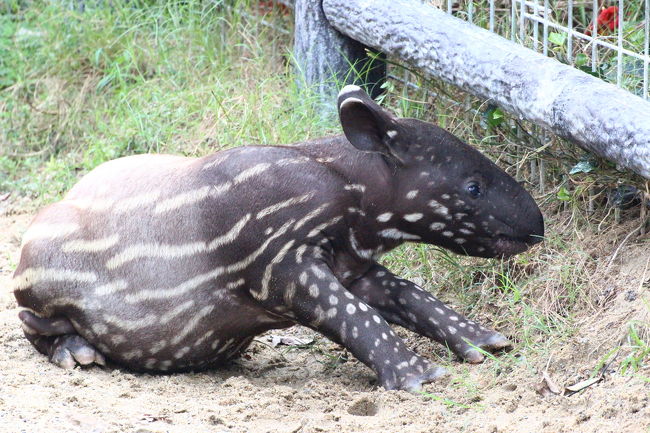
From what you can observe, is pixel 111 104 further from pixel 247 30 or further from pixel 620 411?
pixel 620 411

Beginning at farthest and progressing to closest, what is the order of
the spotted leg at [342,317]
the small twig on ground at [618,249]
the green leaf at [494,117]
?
the green leaf at [494,117], the small twig on ground at [618,249], the spotted leg at [342,317]

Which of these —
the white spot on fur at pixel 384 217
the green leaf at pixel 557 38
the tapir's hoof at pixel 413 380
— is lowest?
the tapir's hoof at pixel 413 380

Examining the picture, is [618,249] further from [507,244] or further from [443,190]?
[443,190]

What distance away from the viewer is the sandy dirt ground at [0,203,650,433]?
13.4ft

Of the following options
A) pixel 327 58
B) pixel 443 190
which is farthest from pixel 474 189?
pixel 327 58

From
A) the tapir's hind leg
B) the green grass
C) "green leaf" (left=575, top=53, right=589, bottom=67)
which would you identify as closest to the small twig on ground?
"green leaf" (left=575, top=53, right=589, bottom=67)

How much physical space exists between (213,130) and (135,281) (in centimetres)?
239

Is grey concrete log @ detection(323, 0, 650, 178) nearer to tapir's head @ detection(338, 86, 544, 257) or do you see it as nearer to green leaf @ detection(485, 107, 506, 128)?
green leaf @ detection(485, 107, 506, 128)

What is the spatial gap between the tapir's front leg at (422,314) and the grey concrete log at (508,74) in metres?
0.95

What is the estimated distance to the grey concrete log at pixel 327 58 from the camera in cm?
701

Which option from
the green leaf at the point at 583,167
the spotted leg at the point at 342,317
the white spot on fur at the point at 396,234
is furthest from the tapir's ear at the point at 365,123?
the green leaf at the point at 583,167

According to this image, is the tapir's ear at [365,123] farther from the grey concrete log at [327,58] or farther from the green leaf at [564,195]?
the grey concrete log at [327,58]

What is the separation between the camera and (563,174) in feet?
18.3

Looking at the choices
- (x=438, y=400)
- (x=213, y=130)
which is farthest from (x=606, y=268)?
(x=213, y=130)
